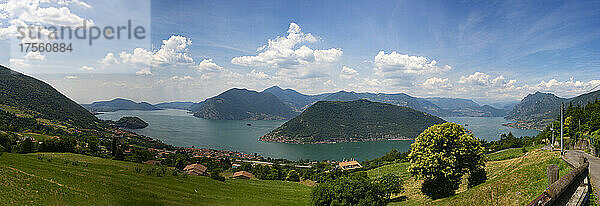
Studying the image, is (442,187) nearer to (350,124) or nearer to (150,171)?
(150,171)

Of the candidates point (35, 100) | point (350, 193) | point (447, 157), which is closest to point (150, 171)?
point (350, 193)

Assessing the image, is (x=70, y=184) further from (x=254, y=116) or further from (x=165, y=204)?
(x=254, y=116)

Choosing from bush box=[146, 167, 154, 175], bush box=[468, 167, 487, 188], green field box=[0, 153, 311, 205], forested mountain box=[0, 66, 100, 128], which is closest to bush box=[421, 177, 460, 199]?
bush box=[468, 167, 487, 188]

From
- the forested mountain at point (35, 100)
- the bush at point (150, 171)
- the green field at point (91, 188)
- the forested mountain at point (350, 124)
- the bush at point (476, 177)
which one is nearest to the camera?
the green field at point (91, 188)

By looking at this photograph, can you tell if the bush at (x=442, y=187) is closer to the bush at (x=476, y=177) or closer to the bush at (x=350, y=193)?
the bush at (x=476, y=177)

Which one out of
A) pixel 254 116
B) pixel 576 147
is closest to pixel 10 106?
pixel 576 147

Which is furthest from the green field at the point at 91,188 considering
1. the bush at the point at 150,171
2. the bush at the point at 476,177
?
the bush at the point at 476,177
